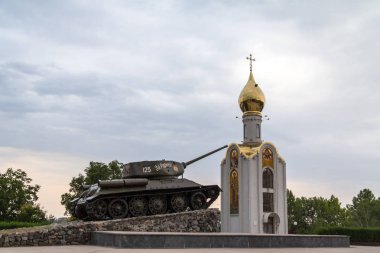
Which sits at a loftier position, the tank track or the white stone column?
the white stone column

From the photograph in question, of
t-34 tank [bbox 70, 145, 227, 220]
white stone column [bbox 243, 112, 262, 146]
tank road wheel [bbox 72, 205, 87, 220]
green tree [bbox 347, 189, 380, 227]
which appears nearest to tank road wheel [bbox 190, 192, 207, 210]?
t-34 tank [bbox 70, 145, 227, 220]

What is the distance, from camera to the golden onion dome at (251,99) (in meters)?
34.7

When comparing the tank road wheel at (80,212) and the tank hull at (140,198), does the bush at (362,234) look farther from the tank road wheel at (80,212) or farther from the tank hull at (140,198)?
the tank road wheel at (80,212)

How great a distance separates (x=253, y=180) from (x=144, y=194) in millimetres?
12676

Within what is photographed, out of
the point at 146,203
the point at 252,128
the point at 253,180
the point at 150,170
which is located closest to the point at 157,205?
the point at 146,203

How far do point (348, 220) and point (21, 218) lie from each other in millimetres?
39186

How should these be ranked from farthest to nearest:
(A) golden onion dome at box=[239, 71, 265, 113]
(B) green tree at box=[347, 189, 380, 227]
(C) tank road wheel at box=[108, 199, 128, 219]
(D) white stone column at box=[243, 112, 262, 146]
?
(B) green tree at box=[347, 189, 380, 227], (A) golden onion dome at box=[239, 71, 265, 113], (D) white stone column at box=[243, 112, 262, 146], (C) tank road wheel at box=[108, 199, 128, 219]

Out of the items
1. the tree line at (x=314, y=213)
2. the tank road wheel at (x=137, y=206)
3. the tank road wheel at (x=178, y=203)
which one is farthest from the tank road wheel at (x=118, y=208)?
the tree line at (x=314, y=213)

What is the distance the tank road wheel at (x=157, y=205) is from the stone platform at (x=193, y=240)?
3608mm

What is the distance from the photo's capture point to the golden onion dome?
3469 cm

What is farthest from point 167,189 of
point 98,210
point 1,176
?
point 1,176

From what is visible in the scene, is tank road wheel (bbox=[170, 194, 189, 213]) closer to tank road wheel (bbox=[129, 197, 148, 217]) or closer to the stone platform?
tank road wheel (bbox=[129, 197, 148, 217])

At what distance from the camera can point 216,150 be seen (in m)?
27.2
